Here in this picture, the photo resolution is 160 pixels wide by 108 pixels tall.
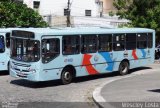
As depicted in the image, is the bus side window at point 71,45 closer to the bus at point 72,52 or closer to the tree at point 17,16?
the bus at point 72,52

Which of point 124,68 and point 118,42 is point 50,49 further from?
point 124,68

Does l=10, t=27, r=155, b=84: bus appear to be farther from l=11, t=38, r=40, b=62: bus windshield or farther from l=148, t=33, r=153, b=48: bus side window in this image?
l=148, t=33, r=153, b=48: bus side window

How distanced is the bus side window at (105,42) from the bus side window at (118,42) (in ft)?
1.27

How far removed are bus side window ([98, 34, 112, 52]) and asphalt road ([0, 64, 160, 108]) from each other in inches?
55.8

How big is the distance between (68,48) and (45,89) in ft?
8.16

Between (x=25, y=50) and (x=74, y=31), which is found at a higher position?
(x=74, y=31)

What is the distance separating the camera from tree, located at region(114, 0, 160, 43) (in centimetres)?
3256

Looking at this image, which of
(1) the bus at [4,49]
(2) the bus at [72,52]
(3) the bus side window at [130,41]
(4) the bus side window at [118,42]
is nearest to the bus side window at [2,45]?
(1) the bus at [4,49]

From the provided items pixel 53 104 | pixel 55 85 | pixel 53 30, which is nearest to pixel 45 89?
pixel 55 85

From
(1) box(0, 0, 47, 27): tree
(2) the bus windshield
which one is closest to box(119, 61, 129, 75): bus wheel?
(2) the bus windshield

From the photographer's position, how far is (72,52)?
20859mm

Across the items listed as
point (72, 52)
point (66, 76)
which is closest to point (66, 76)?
point (66, 76)

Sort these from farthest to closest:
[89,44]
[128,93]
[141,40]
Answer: [141,40] → [89,44] → [128,93]

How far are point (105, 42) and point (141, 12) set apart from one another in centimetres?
1145
